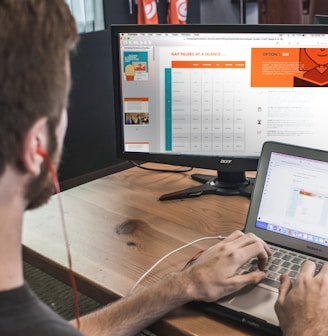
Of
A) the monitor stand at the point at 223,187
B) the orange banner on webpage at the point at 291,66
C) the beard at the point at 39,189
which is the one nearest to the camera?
the beard at the point at 39,189

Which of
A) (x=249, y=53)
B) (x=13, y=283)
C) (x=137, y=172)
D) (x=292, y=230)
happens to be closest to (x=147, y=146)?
(x=137, y=172)

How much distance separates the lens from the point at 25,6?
0.72m

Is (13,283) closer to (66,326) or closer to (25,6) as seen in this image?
(66,326)

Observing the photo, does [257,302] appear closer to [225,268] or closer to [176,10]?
[225,268]

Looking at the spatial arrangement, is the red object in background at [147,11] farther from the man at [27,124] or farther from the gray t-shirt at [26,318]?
the gray t-shirt at [26,318]

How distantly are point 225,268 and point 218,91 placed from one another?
0.61 metres

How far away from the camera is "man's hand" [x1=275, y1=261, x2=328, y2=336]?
3.34 feet

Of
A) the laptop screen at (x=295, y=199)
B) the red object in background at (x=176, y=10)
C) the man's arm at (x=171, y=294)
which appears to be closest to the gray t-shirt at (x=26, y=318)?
the man's arm at (x=171, y=294)

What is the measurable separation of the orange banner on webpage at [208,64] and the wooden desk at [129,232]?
37 cm

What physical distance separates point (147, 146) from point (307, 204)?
56 centimetres

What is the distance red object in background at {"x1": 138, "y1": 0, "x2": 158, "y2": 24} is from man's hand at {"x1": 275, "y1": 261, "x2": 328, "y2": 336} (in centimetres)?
287

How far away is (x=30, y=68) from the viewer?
73cm

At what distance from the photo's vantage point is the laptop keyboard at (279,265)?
47.7 inches

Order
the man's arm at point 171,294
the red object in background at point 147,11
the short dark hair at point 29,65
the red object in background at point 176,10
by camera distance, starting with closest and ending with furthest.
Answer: the short dark hair at point 29,65 → the man's arm at point 171,294 → the red object in background at point 147,11 → the red object in background at point 176,10
